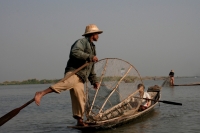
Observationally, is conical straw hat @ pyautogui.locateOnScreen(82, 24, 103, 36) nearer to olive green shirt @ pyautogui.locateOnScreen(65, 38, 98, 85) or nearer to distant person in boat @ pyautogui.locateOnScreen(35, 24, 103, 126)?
distant person in boat @ pyautogui.locateOnScreen(35, 24, 103, 126)

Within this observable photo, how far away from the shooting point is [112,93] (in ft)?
25.1

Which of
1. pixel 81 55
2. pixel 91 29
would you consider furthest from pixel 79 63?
pixel 91 29

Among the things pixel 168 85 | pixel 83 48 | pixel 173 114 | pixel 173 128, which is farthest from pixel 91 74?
pixel 168 85

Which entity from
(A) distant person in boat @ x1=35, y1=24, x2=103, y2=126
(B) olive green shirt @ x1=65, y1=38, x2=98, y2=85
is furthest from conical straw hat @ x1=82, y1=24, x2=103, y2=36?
(B) olive green shirt @ x1=65, y1=38, x2=98, y2=85

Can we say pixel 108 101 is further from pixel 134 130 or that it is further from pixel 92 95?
pixel 134 130

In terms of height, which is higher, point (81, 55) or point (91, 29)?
point (91, 29)

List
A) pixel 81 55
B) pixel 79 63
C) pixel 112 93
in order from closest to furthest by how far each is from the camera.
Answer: pixel 81 55 < pixel 79 63 < pixel 112 93

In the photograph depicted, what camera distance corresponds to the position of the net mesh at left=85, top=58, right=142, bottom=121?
275 inches

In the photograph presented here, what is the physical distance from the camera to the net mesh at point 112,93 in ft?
22.9

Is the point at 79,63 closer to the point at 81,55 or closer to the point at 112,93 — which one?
the point at 81,55

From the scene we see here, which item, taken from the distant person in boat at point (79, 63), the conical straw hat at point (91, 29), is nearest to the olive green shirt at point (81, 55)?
the distant person in boat at point (79, 63)

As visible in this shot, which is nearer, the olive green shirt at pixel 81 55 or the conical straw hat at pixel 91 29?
the olive green shirt at pixel 81 55

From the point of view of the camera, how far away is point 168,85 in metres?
23.4

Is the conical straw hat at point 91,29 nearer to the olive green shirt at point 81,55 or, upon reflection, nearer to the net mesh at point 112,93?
the olive green shirt at point 81,55
